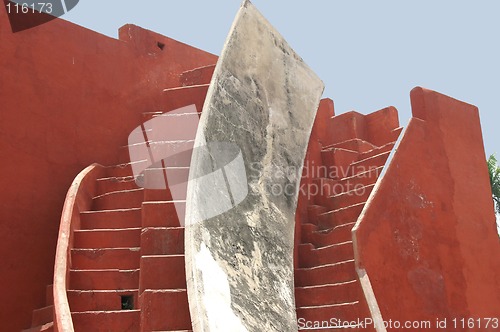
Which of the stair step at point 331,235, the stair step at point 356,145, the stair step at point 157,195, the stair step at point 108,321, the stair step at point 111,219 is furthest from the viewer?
the stair step at point 356,145

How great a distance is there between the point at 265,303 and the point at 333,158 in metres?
3.40

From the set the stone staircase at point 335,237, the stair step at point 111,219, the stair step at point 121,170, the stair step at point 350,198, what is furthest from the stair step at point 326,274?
the stair step at point 121,170

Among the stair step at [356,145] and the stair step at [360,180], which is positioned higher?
the stair step at [356,145]

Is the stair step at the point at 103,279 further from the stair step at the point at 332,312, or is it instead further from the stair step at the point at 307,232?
the stair step at the point at 307,232

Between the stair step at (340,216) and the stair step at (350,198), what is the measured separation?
0.19 metres

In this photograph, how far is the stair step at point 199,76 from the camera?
7.86 m

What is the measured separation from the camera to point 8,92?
7402mm

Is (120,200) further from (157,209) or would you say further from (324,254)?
(324,254)

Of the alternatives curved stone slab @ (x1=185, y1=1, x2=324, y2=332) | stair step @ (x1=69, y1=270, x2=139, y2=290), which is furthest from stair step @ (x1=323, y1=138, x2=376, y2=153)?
stair step @ (x1=69, y1=270, x2=139, y2=290)

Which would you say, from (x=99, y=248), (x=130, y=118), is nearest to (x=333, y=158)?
(x=130, y=118)

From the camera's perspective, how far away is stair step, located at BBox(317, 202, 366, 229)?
7562mm

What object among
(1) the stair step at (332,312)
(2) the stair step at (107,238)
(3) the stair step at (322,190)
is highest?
(3) the stair step at (322,190)

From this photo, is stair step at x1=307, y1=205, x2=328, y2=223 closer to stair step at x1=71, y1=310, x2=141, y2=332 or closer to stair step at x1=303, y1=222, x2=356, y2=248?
stair step at x1=303, y1=222, x2=356, y2=248

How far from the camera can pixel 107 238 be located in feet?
21.3
